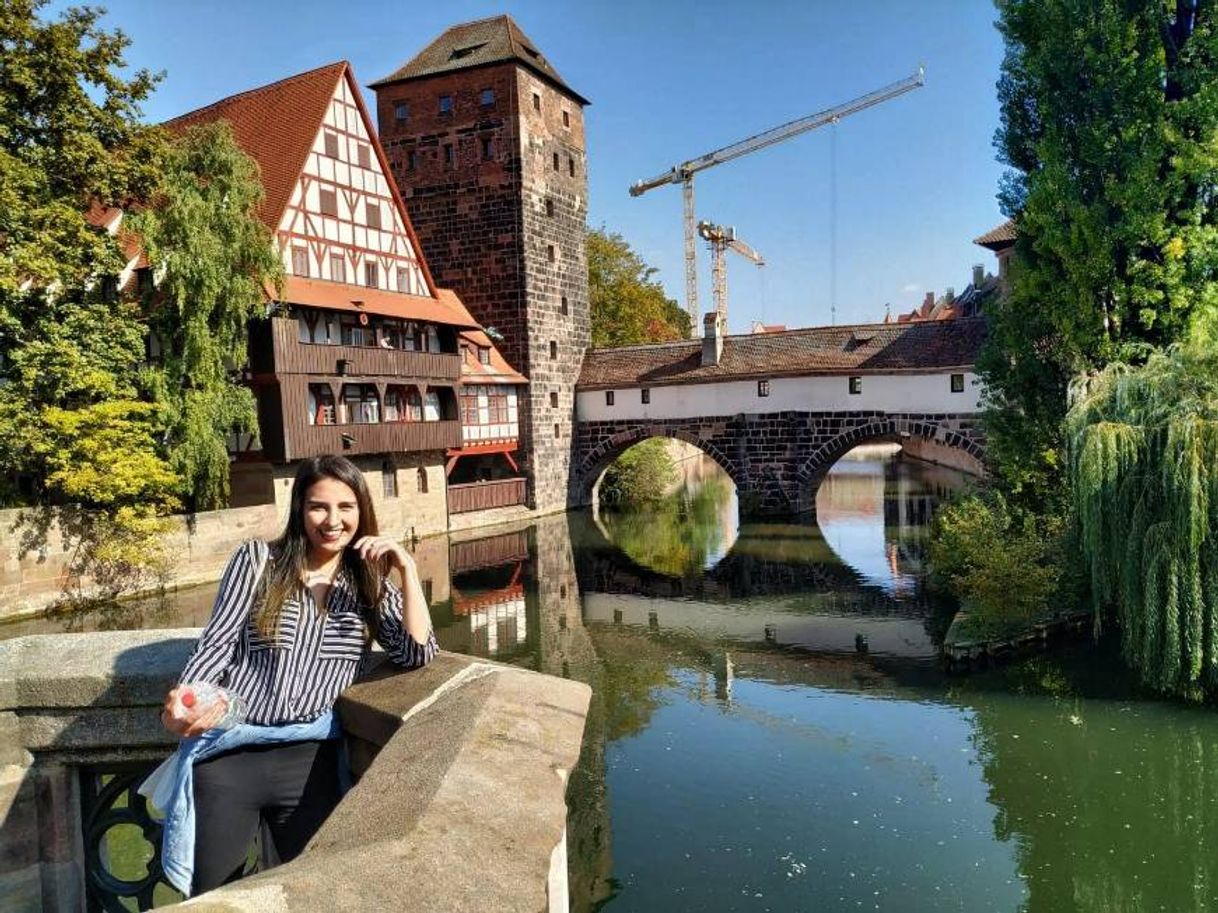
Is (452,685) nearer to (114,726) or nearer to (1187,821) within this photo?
(114,726)

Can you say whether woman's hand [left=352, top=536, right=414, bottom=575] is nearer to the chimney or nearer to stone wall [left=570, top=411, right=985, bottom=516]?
stone wall [left=570, top=411, right=985, bottom=516]

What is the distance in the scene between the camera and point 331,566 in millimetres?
2742

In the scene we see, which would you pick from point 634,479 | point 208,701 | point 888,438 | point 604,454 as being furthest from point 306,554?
point 634,479

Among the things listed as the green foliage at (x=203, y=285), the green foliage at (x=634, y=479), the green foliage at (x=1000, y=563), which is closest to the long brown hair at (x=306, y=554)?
the green foliage at (x=1000, y=563)

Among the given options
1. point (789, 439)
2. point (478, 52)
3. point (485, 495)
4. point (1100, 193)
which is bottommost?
point (485, 495)

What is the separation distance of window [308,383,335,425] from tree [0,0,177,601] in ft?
13.3

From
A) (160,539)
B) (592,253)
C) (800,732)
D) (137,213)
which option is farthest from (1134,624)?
(592,253)

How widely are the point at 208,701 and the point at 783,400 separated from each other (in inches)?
1034

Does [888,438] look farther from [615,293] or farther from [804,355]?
[615,293]

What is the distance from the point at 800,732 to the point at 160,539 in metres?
12.9

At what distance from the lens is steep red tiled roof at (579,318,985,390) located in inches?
1008

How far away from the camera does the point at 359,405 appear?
2252 centimetres

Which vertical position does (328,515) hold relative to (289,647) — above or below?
above

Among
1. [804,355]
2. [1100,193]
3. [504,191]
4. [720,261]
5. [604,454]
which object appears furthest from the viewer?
[720,261]
